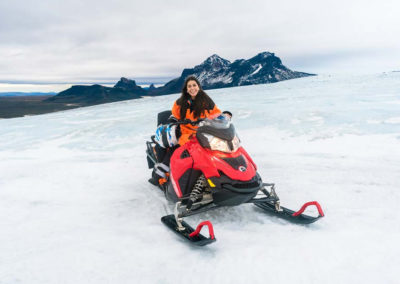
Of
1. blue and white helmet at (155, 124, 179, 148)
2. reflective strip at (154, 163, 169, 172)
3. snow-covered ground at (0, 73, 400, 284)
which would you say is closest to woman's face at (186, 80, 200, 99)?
blue and white helmet at (155, 124, 179, 148)

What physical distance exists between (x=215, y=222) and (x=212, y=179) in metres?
0.68

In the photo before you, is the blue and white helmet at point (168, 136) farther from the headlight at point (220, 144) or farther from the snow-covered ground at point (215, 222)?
the snow-covered ground at point (215, 222)

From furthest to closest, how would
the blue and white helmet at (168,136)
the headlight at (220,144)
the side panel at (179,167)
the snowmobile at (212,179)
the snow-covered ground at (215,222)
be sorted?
the blue and white helmet at (168,136)
the side panel at (179,167)
the headlight at (220,144)
the snowmobile at (212,179)
the snow-covered ground at (215,222)

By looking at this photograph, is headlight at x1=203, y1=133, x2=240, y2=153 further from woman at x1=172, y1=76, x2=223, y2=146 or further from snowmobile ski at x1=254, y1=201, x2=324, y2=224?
woman at x1=172, y1=76, x2=223, y2=146

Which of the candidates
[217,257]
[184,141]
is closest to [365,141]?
[184,141]

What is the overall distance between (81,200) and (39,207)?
1.86 ft

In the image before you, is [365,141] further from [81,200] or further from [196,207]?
[81,200]

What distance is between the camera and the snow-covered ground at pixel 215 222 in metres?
2.46

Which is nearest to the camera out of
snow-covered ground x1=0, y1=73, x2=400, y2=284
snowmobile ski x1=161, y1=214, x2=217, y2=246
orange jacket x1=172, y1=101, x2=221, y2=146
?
snow-covered ground x1=0, y1=73, x2=400, y2=284

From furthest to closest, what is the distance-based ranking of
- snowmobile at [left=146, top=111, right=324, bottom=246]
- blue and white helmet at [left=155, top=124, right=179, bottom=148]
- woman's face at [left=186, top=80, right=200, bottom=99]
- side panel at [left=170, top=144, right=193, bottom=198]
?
woman's face at [left=186, top=80, right=200, bottom=99] < blue and white helmet at [left=155, top=124, right=179, bottom=148] < side panel at [left=170, top=144, right=193, bottom=198] < snowmobile at [left=146, top=111, right=324, bottom=246]

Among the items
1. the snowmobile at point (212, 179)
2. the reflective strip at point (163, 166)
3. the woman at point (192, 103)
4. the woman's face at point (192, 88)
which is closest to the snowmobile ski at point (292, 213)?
the snowmobile at point (212, 179)

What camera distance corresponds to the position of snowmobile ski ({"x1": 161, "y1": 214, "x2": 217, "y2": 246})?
2822mm

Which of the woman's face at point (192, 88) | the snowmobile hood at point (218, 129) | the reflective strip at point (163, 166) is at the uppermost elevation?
the woman's face at point (192, 88)

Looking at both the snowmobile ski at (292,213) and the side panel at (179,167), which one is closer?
the snowmobile ski at (292,213)
